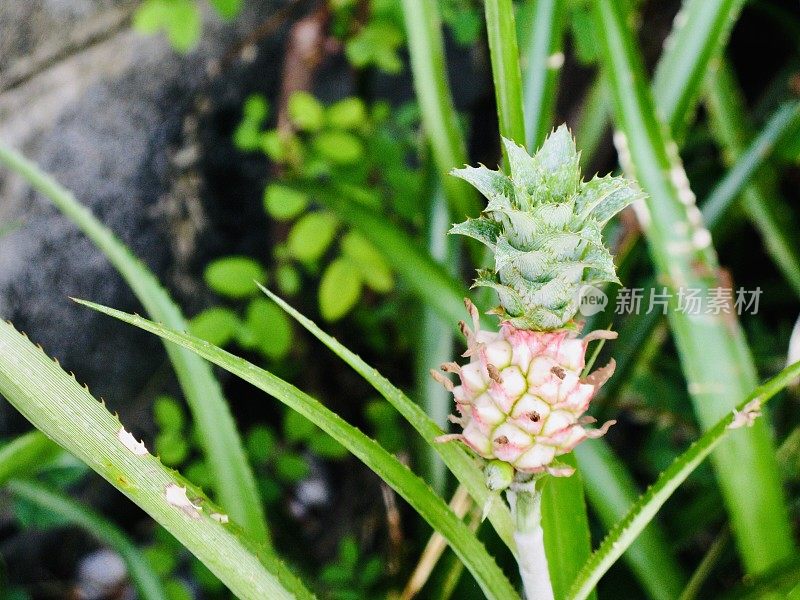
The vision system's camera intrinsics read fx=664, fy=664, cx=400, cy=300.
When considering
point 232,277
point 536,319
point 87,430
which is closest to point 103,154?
point 232,277

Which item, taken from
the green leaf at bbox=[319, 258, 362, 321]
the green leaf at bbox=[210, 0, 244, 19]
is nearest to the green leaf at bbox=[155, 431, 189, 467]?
the green leaf at bbox=[319, 258, 362, 321]

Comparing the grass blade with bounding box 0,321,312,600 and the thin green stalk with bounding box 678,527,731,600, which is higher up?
the grass blade with bounding box 0,321,312,600

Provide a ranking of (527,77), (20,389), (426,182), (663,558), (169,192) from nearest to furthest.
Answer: (20,389) → (663,558) → (527,77) → (426,182) → (169,192)

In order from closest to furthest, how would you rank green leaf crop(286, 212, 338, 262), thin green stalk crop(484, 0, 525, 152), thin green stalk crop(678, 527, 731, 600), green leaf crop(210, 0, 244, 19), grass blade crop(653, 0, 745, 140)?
thin green stalk crop(484, 0, 525, 152) < thin green stalk crop(678, 527, 731, 600) < grass blade crop(653, 0, 745, 140) < green leaf crop(210, 0, 244, 19) < green leaf crop(286, 212, 338, 262)

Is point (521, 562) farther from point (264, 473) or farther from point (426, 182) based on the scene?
point (264, 473)

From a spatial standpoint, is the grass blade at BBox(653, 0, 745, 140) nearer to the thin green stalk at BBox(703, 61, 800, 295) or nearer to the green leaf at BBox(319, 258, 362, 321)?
the thin green stalk at BBox(703, 61, 800, 295)

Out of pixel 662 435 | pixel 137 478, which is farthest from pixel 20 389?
pixel 662 435

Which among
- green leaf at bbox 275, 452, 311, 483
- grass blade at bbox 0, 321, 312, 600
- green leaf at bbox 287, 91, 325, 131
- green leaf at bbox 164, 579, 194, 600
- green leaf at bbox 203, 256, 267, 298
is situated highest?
green leaf at bbox 287, 91, 325, 131
